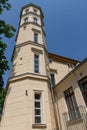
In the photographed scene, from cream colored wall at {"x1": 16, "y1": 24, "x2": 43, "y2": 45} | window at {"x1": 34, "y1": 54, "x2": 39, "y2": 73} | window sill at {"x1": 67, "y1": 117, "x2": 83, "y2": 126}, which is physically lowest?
window sill at {"x1": 67, "y1": 117, "x2": 83, "y2": 126}

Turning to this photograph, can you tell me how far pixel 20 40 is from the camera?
1841cm

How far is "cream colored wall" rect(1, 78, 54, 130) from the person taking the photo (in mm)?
11383

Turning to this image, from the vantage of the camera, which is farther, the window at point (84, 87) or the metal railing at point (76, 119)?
the window at point (84, 87)

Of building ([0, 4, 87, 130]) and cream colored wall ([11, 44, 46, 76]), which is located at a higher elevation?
cream colored wall ([11, 44, 46, 76])

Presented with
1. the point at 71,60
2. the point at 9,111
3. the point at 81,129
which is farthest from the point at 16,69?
the point at 71,60

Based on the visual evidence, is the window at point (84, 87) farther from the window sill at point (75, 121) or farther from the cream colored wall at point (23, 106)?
the cream colored wall at point (23, 106)

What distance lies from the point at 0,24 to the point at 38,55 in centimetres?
545

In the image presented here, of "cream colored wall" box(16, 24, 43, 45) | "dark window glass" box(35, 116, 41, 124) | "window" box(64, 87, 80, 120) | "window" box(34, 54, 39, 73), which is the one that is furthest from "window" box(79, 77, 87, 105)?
"cream colored wall" box(16, 24, 43, 45)

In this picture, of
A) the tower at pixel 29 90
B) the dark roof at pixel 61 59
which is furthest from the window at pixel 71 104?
the dark roof at pixel 61 59

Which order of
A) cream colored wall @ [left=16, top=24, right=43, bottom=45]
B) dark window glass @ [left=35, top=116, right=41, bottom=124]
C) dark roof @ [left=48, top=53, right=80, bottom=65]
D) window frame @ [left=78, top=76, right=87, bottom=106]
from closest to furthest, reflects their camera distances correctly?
window frame @ [left=78, top=76, right=87, bottom=106], dark window glass @ [left=35, top=116, right=41, bottom=124], cream colored wall @ [left=16, top=24, right=43, bottom=45], dark roof @ [left=48, top=53, right=80, bottom=65]

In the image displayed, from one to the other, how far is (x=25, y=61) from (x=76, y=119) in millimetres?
7848

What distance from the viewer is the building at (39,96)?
11.2 m

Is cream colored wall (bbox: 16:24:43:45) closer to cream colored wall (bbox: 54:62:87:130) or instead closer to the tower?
the tower

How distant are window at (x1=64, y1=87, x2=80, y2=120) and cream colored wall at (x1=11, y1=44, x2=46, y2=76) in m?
3.50
